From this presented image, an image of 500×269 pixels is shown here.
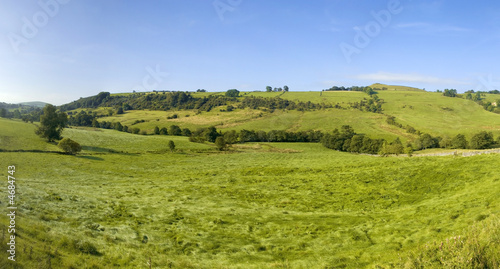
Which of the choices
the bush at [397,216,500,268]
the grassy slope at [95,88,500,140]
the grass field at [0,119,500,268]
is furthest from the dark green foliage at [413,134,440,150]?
the bush at [397,216,500,268]

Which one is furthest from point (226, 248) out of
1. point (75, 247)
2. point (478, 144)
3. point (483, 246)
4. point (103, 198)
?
point (478, 144)

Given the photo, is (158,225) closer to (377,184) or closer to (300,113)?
(377,184)

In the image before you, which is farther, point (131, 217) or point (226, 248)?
point (131, 217)

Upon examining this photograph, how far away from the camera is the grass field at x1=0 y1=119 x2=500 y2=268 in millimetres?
13430

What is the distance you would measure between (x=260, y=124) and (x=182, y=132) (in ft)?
167

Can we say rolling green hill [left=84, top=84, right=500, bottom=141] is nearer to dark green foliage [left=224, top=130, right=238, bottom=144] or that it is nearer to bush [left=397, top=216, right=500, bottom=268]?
dark green foliage [left=224, top=130, right=238, bottom=144]

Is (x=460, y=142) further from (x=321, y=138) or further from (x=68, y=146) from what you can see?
(x=68, y=146)

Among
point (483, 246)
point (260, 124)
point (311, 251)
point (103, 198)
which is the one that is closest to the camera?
point (483, 246)

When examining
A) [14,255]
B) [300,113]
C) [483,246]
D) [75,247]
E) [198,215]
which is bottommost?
[198,215]

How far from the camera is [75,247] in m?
13.3

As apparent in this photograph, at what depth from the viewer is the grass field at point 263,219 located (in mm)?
13430

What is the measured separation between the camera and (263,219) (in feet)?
72.2

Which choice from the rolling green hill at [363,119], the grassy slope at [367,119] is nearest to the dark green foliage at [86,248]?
the rolling green hill at [363,119]

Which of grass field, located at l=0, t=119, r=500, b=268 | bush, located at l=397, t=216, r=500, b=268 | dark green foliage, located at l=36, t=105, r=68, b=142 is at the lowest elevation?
grass field, located at l=0, t=119, r=500, b=268
